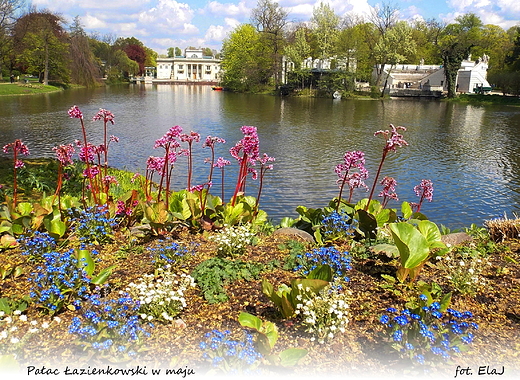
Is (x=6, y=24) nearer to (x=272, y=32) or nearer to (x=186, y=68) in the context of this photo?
(x=272, y=32)

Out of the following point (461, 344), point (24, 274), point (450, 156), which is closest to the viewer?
point (461, 344)

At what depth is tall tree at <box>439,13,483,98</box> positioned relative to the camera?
57.9 m

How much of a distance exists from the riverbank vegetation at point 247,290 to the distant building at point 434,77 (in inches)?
2381

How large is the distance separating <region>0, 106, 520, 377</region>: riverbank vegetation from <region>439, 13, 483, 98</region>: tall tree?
5764cm

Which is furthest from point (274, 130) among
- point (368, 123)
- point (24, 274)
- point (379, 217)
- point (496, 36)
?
point (496, 36)

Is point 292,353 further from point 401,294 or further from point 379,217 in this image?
point 379,217

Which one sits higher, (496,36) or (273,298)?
(496,36)

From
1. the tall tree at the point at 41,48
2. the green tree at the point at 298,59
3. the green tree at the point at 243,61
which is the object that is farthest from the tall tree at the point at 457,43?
the tall tree at the point at 41,48

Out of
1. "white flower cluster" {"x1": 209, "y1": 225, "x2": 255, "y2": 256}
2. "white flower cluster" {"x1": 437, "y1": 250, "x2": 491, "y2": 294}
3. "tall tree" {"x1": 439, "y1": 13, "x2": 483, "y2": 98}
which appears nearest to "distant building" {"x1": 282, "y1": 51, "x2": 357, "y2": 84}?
"tall tree" {"x1": 439, "y1": 13, "x2": 483, "y2": 98}

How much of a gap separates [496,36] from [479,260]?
3404 inches

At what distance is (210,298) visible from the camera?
12.4ft

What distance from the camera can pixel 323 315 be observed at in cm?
329

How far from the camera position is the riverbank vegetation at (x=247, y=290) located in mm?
2963

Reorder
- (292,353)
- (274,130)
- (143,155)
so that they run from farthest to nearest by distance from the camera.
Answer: (274,130), (143,155), (292,353)
